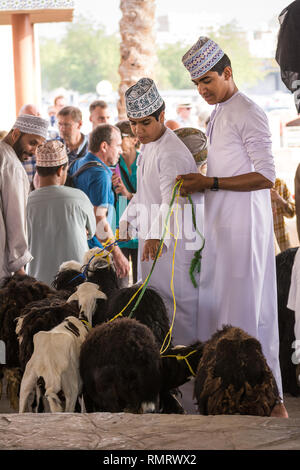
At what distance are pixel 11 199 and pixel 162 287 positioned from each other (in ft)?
4.25

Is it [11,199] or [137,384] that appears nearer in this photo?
[137,384]

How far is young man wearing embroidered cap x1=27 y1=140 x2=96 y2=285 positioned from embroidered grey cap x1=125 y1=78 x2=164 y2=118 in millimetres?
811

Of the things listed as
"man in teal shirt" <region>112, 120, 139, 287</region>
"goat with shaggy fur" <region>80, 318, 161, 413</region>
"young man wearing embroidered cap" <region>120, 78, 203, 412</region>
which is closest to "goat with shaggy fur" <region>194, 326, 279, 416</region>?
"goat with shaggy fur" <region>80, 318, 161, 413</region>

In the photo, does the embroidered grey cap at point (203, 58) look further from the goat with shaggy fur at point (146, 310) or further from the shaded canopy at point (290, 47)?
the goat with shaggy fur at point (146, 310)

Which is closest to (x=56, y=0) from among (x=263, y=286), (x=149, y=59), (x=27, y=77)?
(x=149, y=59)

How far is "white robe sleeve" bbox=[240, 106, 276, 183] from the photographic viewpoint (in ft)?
12.2

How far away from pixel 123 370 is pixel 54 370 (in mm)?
317

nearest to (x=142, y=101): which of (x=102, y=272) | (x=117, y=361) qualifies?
(x=102, y=272)

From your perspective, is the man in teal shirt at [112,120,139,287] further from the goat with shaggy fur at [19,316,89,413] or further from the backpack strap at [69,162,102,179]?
the goat with shaggy fur at [19,316,89,413]

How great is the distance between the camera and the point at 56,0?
32.8 ft

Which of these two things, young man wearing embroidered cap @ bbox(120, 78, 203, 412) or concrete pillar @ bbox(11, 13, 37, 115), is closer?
young man wearing embroidered cap @ bbox(120, 78, 203, 412)

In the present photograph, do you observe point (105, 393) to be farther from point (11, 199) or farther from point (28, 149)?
point (28, 149)

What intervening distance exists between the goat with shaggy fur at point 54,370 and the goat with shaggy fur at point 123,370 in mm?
69

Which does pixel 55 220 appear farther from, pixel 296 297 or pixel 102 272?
pixel 296 297
